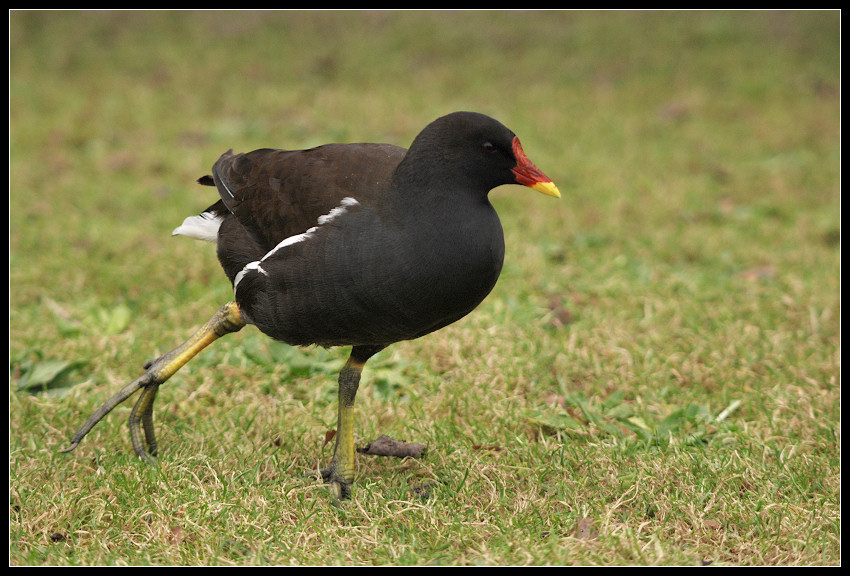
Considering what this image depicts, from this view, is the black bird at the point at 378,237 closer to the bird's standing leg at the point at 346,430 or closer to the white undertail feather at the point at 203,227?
the bird's standing leg at the point at 346,430

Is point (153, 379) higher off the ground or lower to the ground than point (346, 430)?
higher

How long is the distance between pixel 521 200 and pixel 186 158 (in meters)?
2.85

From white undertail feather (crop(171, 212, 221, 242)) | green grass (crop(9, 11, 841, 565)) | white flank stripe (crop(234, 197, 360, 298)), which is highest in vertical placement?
white flank stripe (crop(234, 197, 360, 298))

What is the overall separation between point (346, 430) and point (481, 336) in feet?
4.39

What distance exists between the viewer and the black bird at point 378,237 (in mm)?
2715

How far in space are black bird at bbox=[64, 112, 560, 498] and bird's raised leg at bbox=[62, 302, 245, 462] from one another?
144 millimetres

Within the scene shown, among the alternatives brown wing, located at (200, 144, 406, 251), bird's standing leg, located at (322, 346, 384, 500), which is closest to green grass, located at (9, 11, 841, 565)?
bird's standing leg, located at (322, 346, 384, 500)

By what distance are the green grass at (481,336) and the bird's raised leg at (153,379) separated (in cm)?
11

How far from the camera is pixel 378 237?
A: 2.74m

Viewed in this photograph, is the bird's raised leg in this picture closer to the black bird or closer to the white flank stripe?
the black bird

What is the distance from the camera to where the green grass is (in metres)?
2.89

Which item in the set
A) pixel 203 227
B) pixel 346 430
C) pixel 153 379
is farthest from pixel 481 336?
pixel 153 379

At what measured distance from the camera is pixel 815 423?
362 centimetres

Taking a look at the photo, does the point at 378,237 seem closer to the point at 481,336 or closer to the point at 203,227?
the point at 203,227
